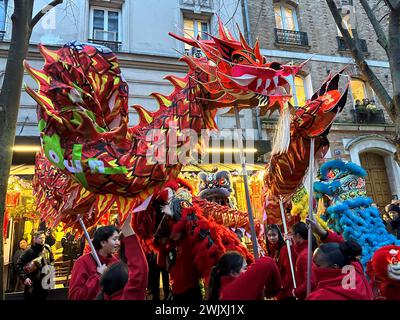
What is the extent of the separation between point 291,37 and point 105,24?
636cm

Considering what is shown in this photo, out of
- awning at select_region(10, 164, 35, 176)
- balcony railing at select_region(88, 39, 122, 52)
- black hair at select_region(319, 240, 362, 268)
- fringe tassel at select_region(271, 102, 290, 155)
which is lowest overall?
black hair at select_region(319, 240, 362, 268)

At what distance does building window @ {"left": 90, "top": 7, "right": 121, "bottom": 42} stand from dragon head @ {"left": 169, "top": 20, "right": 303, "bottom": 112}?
7759 mm

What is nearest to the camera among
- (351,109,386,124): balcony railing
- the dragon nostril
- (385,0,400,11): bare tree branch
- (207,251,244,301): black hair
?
(207,251,244,301): black hair

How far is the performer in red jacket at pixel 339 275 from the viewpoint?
5.38ft

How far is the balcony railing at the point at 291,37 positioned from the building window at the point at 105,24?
5353 millimetres

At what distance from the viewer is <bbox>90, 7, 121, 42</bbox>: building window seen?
9.02 meters

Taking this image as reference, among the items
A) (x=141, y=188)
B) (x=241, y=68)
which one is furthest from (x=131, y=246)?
(x=241, y=68)

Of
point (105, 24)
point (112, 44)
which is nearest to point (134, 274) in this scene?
point (112, 44)

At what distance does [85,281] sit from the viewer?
7.16 ft

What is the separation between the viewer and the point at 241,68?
7.15 feet

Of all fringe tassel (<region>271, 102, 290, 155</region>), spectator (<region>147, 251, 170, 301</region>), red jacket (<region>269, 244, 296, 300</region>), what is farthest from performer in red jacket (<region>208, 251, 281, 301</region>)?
spectator (<region>147, 251, 170, 301</region>)

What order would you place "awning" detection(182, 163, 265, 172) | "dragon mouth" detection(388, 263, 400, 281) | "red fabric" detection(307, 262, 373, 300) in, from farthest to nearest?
Answer: "awning" detection(182, 163, 265, 172), "dragon mouth" detection(388, 263, 400, 281), "red fabric" detection(307, 262, 373, 300)

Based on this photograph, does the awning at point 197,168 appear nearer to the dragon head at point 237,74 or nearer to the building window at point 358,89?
the dragon head at point 237,74

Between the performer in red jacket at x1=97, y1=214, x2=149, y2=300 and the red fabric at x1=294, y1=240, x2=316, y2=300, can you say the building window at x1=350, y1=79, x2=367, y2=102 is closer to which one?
the red fabric at x1=294, y1=240, x2=316, y2=300
